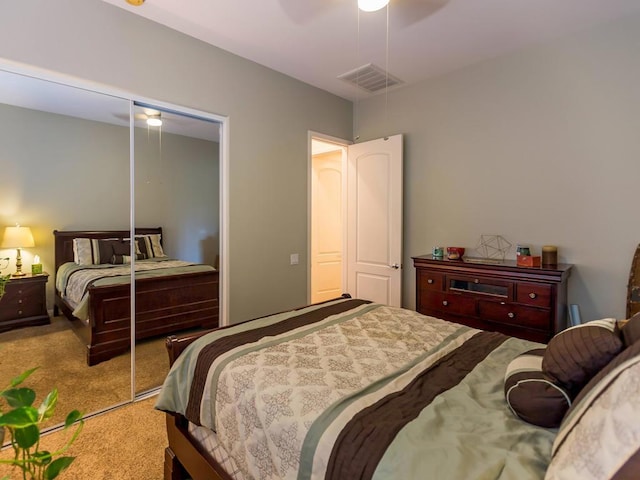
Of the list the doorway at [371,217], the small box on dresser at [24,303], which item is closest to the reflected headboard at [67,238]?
the small box on dresser at [24,303]

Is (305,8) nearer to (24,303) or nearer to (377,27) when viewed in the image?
(377,27)

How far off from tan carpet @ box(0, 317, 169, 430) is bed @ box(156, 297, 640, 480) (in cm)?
107

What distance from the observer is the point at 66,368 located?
244cm

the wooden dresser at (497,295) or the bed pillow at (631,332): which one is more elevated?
the bed pillow at (631,332)

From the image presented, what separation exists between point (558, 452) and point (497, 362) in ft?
2.41

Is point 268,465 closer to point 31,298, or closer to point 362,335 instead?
point 362,335

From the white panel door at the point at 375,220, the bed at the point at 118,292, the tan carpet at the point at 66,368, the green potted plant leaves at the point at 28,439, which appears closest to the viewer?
the green potted plant leaves at the point at 28,439

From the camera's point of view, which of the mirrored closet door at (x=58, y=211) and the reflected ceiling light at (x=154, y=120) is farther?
the reflected ceiling light at (x=154, y=120)

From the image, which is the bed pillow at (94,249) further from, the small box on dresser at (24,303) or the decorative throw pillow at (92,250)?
the small box on dresser at (24,303)

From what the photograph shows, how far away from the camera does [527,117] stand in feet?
9.53

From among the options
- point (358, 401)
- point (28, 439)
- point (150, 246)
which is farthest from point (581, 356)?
point (150, 246)

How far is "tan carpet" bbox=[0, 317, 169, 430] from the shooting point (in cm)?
217

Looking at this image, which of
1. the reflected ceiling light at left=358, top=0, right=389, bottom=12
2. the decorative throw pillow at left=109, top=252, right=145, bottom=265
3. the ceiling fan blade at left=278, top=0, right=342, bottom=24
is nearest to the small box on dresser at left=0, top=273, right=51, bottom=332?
the decorative throw pillow at left=109, top=252, right=145, bottom=265

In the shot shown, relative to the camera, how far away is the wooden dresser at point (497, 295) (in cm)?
246
